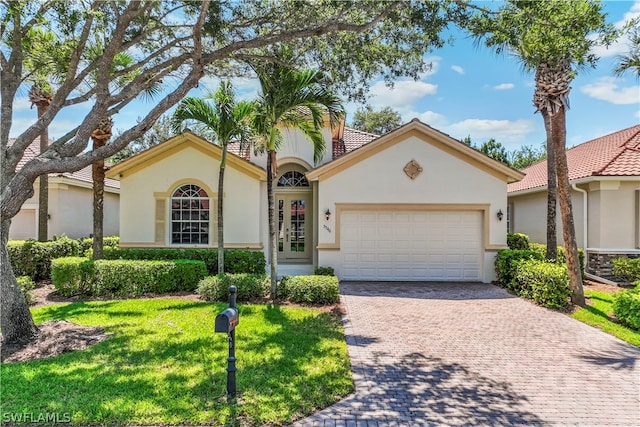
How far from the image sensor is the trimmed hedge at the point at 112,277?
34.1 ft

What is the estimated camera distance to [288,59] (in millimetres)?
9062

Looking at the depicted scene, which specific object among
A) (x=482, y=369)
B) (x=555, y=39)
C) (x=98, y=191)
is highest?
(x=555, y=39)

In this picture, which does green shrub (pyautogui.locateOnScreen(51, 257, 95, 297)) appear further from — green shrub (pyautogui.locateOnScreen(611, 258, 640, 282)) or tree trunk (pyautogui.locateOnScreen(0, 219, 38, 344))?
green shrub (pyautogui.locateOnScreen(611, 258, 640, 282))

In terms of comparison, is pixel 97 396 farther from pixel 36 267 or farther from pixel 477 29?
pixel 36 267

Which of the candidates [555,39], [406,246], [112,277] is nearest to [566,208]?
[555,39]

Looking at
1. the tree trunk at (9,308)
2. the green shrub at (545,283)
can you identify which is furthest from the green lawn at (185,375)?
the green shrub at (545,283)

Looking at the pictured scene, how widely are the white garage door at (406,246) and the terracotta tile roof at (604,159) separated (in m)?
5.16

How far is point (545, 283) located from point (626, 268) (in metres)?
5.19

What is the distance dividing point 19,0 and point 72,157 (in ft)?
9.65

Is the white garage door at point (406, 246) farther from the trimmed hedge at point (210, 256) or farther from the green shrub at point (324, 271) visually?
the trimmed hedge at point (210, 256)

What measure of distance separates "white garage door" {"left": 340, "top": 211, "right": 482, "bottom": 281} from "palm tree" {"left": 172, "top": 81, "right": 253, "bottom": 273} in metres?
4.54

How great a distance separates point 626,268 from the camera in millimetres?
12234

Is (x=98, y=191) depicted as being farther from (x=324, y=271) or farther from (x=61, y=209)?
(x=324, y=271)

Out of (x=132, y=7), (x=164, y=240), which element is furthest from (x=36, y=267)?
(x=132, y=7)
